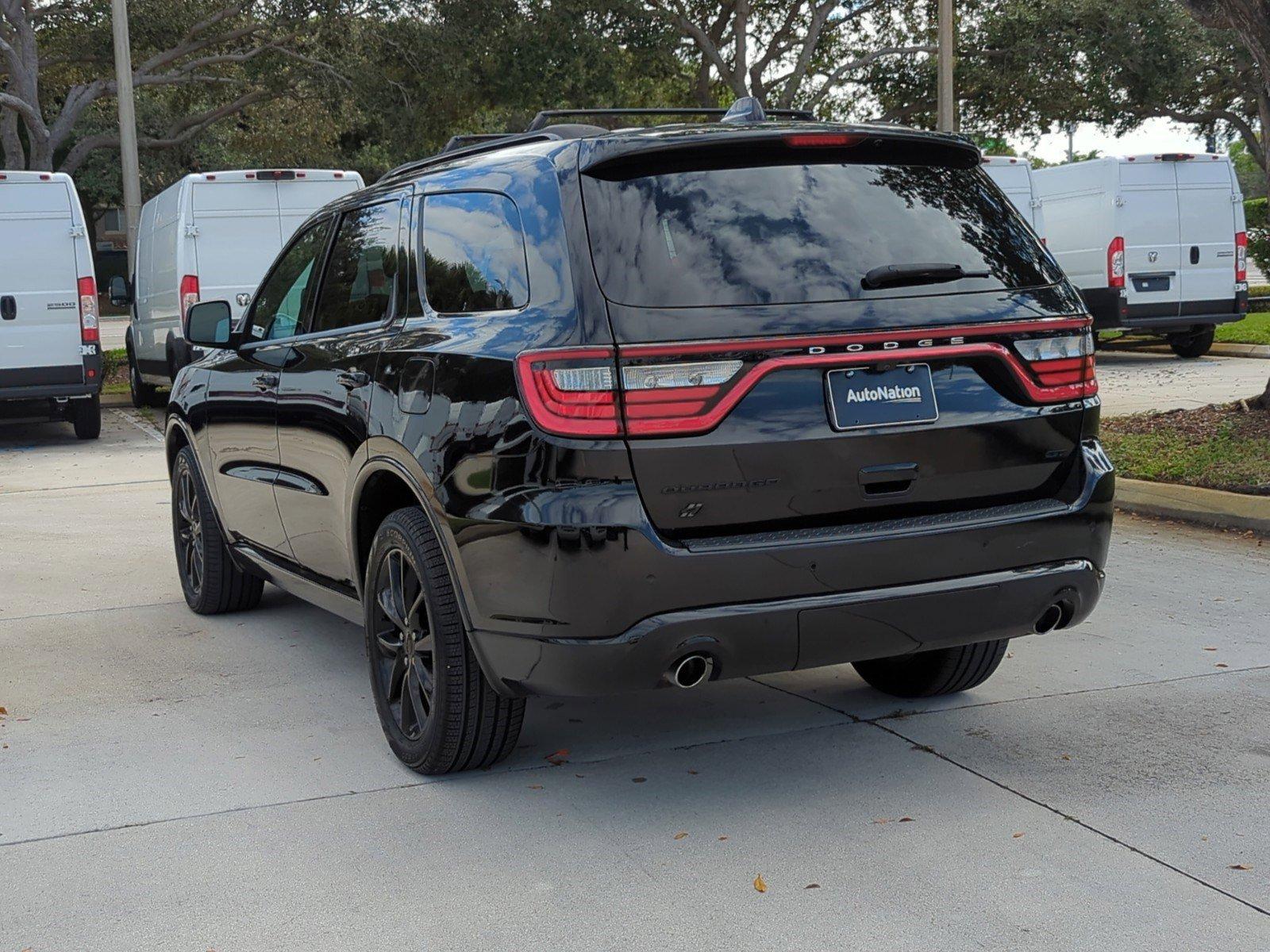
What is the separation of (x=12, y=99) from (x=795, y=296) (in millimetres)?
22045

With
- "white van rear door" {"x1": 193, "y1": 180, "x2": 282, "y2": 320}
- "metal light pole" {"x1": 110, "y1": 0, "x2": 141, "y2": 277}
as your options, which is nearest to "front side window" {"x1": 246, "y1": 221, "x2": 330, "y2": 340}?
"white van rear door" {"x1": 193, "y1": 180, "x2": 282, "y2": 320}

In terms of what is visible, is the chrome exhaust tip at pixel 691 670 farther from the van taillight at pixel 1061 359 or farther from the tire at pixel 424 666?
the van taillight at pixel 1061 359

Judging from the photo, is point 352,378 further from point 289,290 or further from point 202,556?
point 202,556

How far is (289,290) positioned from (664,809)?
2.84 metres

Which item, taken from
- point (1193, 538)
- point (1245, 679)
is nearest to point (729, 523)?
point (1245, 679)

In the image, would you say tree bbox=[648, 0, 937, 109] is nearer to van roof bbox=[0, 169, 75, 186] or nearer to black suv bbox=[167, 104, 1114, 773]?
van roof bbox=[0, 169, 75, 186]

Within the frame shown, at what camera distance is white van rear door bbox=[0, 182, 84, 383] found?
1452 centimetres

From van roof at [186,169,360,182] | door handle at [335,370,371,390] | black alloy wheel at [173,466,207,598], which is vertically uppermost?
van roof at [186,169,360,182]

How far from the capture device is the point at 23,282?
573 inches

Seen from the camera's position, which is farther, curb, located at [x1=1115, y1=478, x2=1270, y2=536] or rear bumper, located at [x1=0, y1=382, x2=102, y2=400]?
rear bumper, located at [x1=0, y1=382, x2=102, y2=400]

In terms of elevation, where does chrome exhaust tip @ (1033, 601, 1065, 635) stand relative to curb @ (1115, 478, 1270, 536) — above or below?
above

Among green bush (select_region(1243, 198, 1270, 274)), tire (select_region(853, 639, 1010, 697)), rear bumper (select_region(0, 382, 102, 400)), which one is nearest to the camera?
tire (select_region(853, 639, 1010, 697))

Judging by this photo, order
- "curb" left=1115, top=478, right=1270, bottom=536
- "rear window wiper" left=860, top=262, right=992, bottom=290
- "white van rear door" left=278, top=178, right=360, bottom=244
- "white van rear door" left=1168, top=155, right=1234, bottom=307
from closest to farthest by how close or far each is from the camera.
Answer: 1. "rear window wiper" left=860, top=262, right=992, bottom=290
2. "curb" left=1115, top=478, right=1270, bottom=536
3. "white van rear door" left=278, top=178, right=360, bottom=244
4. "white van rear door" left=1168, top=155, right=1234, bottom=307

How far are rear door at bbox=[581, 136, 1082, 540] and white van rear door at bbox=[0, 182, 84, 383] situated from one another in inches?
464
